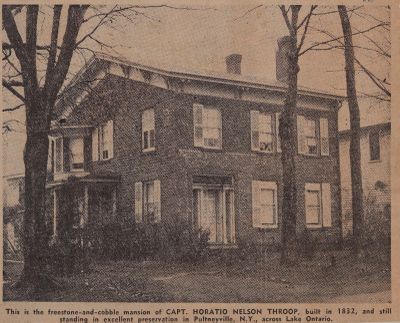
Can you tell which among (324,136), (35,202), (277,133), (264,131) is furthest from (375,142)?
(35,202)

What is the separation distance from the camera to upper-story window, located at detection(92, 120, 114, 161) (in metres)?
9.32

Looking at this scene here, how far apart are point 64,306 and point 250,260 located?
2678 millimetres

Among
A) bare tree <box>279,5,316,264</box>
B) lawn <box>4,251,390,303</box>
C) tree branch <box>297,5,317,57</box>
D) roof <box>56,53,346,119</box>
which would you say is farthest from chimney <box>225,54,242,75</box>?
lawn <box>4,251,390,303</box>

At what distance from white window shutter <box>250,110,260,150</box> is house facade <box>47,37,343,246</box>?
0.06 ft

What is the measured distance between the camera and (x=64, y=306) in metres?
7.78

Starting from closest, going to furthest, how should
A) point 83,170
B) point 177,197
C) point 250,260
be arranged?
point 250,260 < point 177,197 < point 83,170

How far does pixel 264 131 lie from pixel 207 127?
1.05 metres

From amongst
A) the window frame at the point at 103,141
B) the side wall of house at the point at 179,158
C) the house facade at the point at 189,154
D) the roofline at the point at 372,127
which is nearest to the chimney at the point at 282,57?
the house facade at the point at 189,154

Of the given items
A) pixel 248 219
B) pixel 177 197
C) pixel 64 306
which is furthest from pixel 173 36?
pixel 64 306

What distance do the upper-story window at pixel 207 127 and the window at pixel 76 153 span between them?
1.84m

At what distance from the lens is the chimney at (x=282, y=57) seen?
28.4ft

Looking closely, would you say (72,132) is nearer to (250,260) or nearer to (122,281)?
(122,281)

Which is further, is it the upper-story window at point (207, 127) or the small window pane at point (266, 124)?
the upper-story window at point (207, 127)

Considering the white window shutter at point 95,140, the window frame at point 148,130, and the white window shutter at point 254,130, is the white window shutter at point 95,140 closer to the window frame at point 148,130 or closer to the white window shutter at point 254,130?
the window frame at point 148,130
